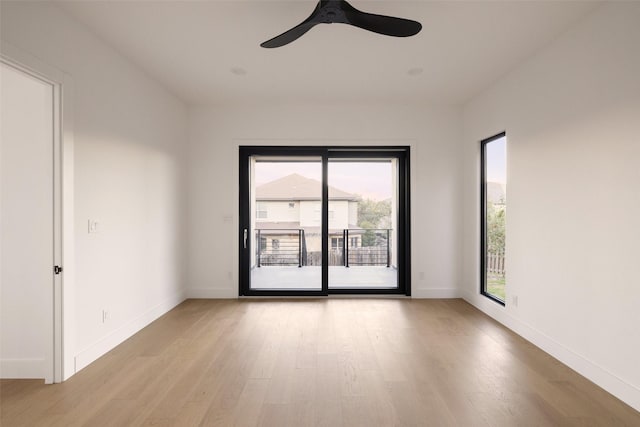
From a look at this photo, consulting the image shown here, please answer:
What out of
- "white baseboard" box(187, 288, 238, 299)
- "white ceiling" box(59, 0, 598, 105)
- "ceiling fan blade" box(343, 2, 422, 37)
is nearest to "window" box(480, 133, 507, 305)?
"white ceiling" box(59, 0, 598, 105)

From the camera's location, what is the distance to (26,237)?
244 cm

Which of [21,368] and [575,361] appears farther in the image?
[575,361]

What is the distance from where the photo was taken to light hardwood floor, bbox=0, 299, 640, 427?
2.02m

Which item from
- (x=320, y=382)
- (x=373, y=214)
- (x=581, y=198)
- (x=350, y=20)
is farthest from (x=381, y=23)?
(x=373, y=214)

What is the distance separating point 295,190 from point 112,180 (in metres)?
2.64

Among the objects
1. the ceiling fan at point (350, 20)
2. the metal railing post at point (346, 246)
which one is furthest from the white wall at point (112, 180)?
the metal railing post at point (346, 246)

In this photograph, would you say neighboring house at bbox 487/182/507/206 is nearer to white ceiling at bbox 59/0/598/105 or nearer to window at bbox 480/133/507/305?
window at bbox 480/133/507/305

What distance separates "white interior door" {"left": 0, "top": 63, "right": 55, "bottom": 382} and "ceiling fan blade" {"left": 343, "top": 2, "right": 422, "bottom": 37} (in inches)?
88.8

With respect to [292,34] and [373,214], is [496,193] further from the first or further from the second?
[292,34]

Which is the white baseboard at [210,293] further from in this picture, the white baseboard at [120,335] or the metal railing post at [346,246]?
the metal railing post at [346,246]

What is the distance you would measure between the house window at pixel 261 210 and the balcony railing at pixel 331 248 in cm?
43

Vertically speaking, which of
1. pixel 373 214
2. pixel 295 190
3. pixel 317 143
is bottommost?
pixel 373 214

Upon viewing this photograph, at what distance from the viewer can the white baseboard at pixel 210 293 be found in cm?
471

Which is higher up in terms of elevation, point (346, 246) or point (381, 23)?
point (381, 23)
